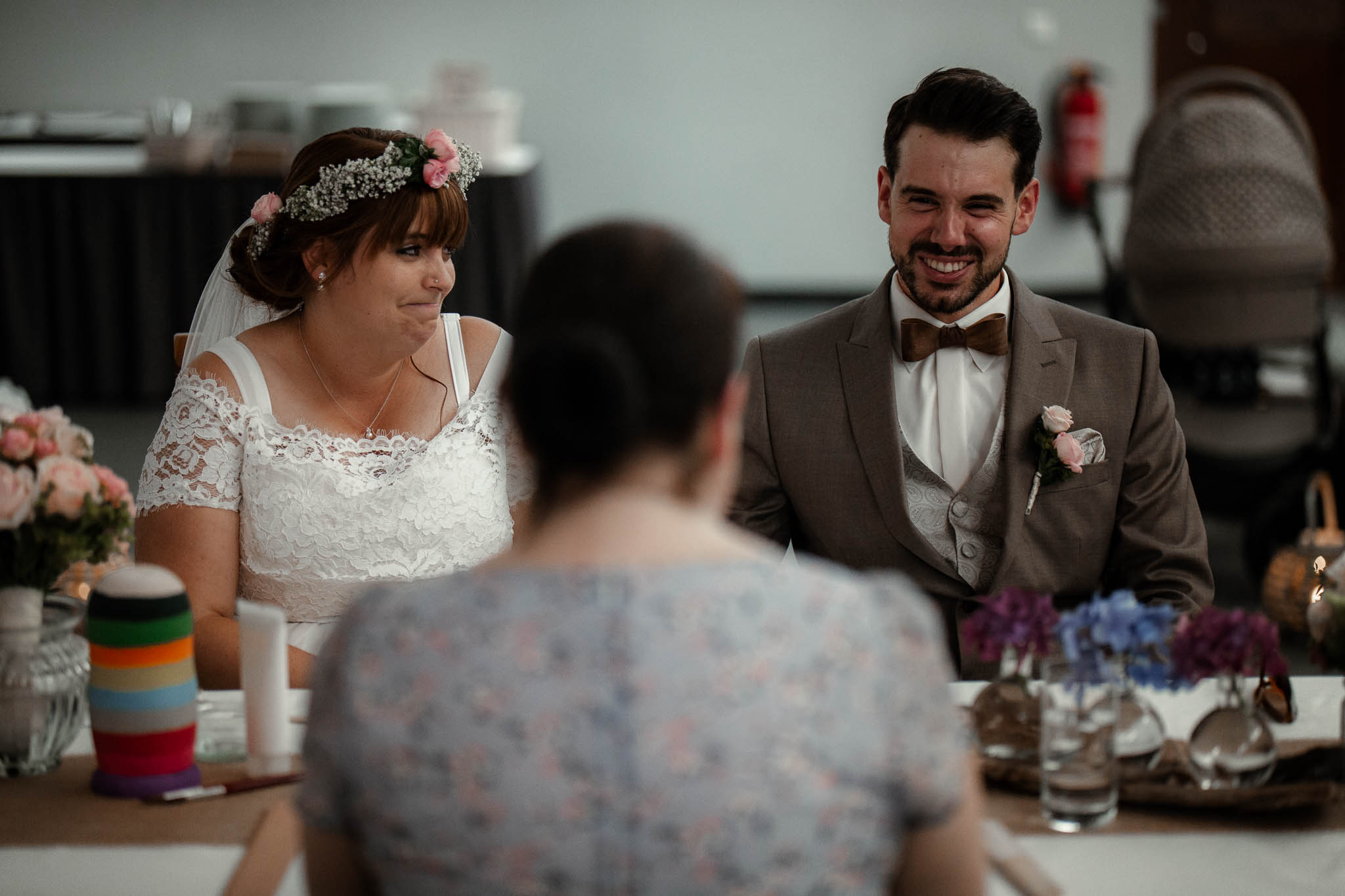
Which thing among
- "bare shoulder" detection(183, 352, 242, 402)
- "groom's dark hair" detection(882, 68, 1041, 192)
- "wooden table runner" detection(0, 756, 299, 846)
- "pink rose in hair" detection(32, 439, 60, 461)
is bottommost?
"wooden table runner" detection(0, 756, 299, 846)

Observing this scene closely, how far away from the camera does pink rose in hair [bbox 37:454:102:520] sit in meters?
1.40

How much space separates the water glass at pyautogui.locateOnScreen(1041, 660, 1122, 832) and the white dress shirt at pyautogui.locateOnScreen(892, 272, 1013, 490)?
842mm

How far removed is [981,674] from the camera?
6.63ft

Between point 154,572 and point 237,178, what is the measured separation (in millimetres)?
5337

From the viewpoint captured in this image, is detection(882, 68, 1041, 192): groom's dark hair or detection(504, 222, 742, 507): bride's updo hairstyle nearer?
detection(504, 222, 742, 507): bride's updo hairstyle

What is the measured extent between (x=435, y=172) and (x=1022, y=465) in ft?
3.36

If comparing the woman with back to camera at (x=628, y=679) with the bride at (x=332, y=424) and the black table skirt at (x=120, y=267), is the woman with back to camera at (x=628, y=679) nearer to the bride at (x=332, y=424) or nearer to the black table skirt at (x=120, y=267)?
the bride at (x=332, y=424)

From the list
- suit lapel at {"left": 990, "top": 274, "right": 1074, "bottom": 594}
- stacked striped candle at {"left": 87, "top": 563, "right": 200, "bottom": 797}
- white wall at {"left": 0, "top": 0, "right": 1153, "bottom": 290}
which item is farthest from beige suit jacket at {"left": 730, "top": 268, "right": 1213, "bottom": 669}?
white wall at {"left": 0, "top": 0, "right": 1153, "bottom": 290}

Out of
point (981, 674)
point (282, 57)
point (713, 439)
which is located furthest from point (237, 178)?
point (713, 439)

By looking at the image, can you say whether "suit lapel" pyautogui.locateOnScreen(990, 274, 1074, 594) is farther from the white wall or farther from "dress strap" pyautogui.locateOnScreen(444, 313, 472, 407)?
the white wall

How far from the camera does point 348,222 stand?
85.6 inches

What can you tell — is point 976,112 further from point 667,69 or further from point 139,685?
point 667,69

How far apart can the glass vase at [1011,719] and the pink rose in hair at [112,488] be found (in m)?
0.93

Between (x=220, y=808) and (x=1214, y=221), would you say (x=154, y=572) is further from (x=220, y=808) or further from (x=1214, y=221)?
(x=1214, y=221)
